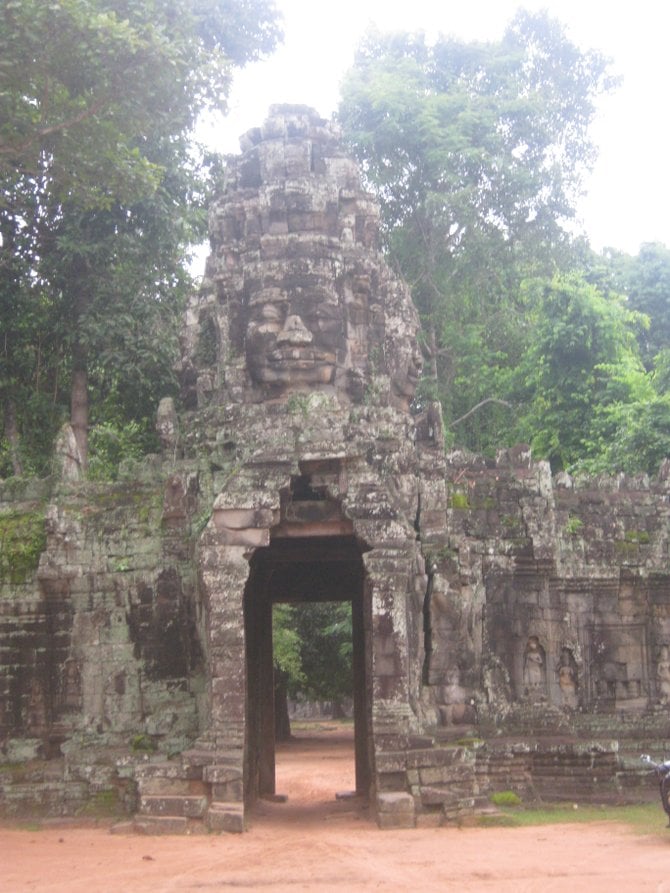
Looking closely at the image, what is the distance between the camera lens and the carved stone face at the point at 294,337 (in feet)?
50.3

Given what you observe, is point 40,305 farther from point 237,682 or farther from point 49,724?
point 237,682

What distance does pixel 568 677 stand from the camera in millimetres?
16391

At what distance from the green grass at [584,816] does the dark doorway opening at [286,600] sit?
2.27 meters

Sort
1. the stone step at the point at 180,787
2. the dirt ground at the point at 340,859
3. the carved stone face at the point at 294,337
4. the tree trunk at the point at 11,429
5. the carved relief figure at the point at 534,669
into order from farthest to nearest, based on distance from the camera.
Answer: the tree trunk at the point at 11,429, the carved relief figure at the point at 534,669, the carved stone face at the point at 294,337, the stone step at the point at 180,787, the dirt ground at the point at 340,859

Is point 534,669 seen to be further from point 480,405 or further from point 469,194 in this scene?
point 469,194

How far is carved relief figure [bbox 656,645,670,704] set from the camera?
1677 centimetres

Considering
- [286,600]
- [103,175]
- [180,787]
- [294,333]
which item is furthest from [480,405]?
[180,787]

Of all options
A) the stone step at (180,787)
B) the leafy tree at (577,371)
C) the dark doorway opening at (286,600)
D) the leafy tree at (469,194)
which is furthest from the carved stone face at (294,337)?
the leafy tree at (469,194)

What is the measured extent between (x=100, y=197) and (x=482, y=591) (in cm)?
703

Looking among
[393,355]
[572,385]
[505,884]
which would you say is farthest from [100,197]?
[572,385]

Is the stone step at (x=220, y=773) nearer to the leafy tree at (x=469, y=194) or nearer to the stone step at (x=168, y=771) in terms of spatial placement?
the stone step at (x=168, y=771)

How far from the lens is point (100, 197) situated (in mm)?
15617

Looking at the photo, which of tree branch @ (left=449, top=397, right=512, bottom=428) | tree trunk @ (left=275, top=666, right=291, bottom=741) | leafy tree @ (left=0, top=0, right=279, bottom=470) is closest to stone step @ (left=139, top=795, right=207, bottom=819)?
leafy tree @ (left=0, top=0, right=279, bottom=470)

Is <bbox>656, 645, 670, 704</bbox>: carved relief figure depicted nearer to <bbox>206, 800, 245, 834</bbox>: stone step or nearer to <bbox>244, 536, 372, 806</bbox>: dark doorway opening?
<bbox>244, 536, 372, 806</bbox>: dark doorway opening
